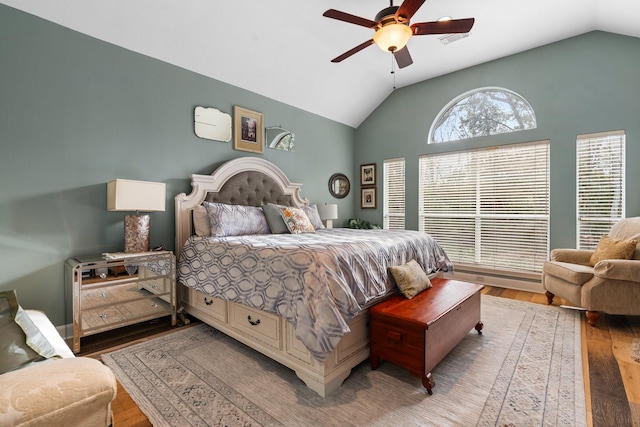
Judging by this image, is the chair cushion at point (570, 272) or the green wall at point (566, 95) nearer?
the chair cushion at point (570, 272)

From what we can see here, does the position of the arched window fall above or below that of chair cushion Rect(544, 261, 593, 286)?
above

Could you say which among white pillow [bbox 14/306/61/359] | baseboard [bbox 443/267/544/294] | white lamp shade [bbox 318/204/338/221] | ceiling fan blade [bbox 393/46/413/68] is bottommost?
baseboard [bbox 443/267/544/294]

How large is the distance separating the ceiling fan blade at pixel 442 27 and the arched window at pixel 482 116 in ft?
8.50

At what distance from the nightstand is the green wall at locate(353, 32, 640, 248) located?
439 cm

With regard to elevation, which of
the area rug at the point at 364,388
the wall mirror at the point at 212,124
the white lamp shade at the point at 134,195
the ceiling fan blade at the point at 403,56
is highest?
the ceiling fan blade at the point at 403,56

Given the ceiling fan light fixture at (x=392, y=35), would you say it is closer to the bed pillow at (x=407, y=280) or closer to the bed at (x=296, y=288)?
the bed at (x=296, y=288)

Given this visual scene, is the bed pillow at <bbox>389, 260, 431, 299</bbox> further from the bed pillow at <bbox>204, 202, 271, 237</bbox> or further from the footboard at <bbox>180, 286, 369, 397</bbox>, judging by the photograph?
the bed pillow at <bbox>204, 202, 271, 237</bbox>

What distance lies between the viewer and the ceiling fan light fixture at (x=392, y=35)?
2270mm

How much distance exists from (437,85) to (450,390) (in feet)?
15.1

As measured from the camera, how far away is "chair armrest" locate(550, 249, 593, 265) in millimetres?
3360

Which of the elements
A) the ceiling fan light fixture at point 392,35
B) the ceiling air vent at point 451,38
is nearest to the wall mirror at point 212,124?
the ceiling fan light fixture at point 392,35

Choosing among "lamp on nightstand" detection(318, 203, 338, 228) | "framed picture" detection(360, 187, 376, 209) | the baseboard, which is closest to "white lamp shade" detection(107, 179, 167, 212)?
"lamp on nightstand" detection(318, 203, 338, 228)

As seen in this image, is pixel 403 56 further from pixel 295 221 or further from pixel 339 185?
pixel 339 185

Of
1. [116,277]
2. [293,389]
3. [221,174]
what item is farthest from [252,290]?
[221,174]
